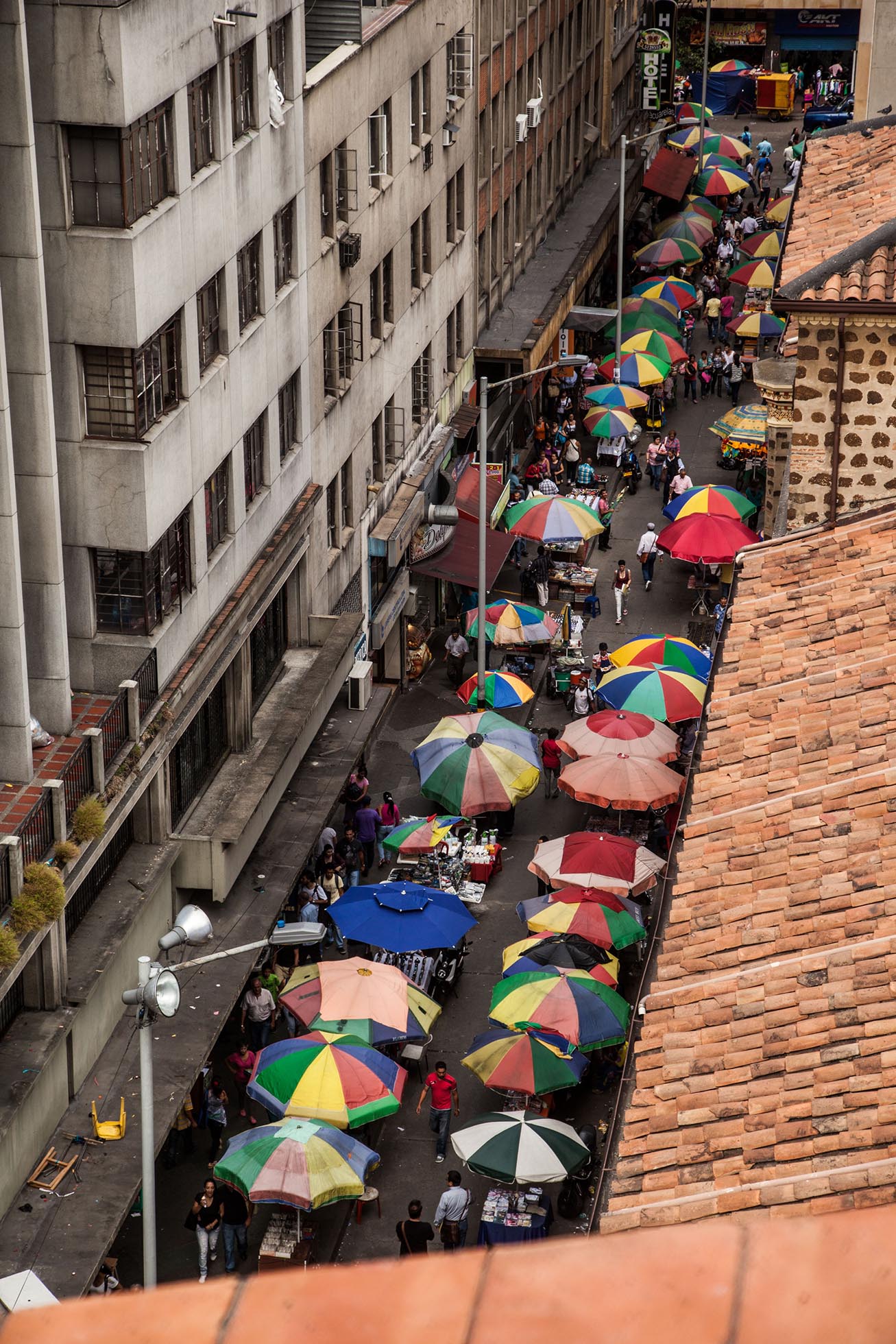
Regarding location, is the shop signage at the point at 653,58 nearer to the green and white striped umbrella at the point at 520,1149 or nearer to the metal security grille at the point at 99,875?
the metal security grille at the point at 99,875

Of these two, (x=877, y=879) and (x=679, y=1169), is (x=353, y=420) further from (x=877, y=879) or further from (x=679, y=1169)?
(x=679, y=1169)

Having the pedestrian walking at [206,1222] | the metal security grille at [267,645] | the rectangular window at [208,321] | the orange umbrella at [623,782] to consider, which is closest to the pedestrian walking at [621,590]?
the orange umbrella at [623,782]

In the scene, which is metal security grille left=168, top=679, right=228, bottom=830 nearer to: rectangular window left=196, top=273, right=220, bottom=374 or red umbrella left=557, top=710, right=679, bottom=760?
rectangular window left=196, top=273, right=220, bottom=374

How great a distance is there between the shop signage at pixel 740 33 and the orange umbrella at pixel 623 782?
8973 cm

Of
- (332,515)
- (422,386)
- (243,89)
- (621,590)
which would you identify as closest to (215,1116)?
(332,515)

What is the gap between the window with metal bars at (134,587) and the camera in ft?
88.2

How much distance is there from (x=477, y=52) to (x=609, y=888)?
27.9m

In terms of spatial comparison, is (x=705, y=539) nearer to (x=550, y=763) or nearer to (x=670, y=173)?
(x=550, y=763)

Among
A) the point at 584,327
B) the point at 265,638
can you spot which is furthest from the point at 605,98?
the point at 265,638

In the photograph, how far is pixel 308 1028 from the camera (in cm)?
2756

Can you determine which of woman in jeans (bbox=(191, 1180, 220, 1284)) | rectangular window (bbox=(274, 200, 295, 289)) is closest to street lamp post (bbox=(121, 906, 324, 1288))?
woman in jeans (bbox=(191, 1180, 220, 1284))

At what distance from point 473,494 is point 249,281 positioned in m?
17.7

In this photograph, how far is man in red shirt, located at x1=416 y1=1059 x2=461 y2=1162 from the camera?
27.3m

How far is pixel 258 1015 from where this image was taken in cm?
2927
